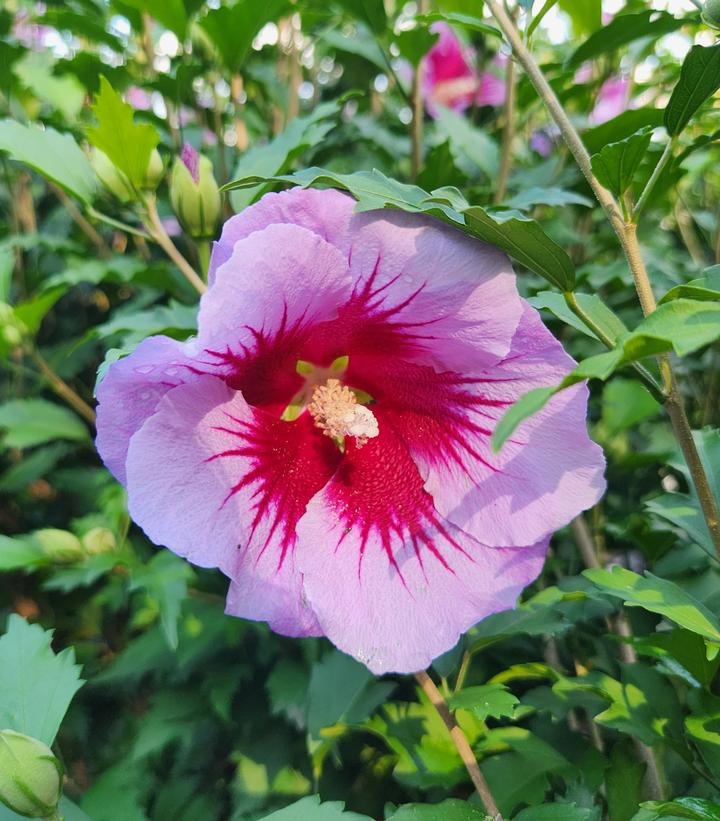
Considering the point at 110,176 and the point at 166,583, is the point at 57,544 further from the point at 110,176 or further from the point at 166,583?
the point at 110,176

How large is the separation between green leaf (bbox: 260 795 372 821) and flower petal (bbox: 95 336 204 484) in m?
0.32

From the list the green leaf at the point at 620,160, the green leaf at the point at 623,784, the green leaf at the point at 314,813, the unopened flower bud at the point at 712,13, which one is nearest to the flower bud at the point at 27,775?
the green leaf at the point at 314,813

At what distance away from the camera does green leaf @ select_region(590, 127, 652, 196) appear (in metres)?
0.58

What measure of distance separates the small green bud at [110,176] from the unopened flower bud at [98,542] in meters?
0.45

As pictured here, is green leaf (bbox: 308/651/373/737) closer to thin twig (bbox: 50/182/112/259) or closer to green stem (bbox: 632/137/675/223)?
green stem (bbox: 632/137/675/223)

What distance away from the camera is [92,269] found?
46.8 inches

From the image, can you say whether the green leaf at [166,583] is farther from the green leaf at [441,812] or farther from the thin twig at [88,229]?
the thin twig at [88,229]

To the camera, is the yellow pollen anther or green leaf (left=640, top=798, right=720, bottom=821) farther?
→ the yellow pollen anther

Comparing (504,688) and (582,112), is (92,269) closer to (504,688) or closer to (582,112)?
(504,688)

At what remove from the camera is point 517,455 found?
0.68 meters

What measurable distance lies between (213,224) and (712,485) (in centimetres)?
62

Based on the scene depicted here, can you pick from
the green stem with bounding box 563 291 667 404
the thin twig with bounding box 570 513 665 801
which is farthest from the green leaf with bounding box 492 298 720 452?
the thin twig with bounding box 570 513 665 801

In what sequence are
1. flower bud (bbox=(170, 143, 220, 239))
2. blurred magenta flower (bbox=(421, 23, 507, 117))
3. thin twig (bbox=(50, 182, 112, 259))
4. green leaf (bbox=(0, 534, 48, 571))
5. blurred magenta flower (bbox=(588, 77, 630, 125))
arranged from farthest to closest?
blurred magenta flower (bbox=(421, 23, 507, 117))
blurred magenta flower (bbox=(588, 77, 630, 125))
thin twig (bbox=(50, 182, 112, 259))
green leaf (bbox=(0, 534, 48, 571))
flower bud (bbox=(170, 143, 220, 239))

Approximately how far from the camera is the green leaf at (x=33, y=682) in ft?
2.40
